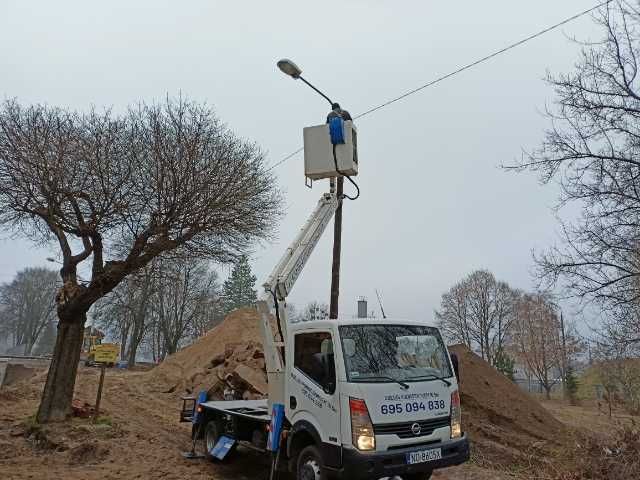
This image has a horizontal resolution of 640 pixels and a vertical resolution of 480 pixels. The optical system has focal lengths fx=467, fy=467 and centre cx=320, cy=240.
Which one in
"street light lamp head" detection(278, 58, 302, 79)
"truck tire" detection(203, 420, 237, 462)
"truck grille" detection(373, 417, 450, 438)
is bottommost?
"truck tire" detection(203, 420, 237, 462)

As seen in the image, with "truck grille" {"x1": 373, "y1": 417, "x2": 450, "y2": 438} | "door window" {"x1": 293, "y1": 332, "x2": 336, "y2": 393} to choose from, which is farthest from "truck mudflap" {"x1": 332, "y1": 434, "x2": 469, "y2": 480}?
"door window" {"x1": 293, "y1": 332, "x2": 336, "y2": 393}

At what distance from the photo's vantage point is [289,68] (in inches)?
335

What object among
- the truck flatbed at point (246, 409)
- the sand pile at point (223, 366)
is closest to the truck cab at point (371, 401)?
the truck flatbed at point (246, 409)

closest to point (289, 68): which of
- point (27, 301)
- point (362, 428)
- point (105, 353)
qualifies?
point (362, 428)

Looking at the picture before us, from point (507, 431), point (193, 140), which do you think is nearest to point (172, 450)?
point (193, 140)

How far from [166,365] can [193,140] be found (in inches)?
586

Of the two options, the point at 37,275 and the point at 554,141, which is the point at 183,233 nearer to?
the point at 554,141

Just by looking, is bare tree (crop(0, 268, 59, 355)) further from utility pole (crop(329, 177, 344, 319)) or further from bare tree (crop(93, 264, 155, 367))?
utility pole (crop(329, 177, 344, 319))

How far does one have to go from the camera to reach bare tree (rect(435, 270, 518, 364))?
1801 inches

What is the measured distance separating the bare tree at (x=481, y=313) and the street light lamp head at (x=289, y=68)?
41358mm

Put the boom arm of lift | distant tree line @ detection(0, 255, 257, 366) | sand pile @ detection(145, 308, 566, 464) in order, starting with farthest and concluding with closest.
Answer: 1. distant tree line @ detection(0, 255, 257, 366)
2. sand pile @ detection(145, 308, 566, 464)
3. the boom arm of lift

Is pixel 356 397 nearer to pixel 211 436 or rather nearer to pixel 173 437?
pixel 211 436

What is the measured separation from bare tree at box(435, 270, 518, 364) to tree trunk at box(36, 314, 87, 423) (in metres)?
39.5

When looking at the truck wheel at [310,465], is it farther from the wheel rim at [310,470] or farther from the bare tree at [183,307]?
the bare tree at [183,307]
